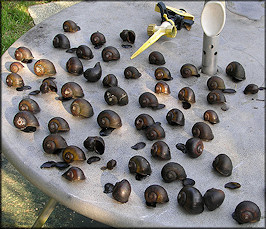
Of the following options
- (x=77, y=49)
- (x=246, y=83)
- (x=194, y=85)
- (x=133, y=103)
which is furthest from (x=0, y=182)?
(x=246, y=83)

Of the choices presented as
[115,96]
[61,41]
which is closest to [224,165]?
[115,96]

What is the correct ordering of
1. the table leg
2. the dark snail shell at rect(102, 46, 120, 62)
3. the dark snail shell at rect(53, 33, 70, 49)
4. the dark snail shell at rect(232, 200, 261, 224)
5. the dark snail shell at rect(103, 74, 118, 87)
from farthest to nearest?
1. the table leg
2. the dark snail shell at rect(53, 33, 70, 49)
3. the dark snail shell at rect(102, 46, 120, 62)
4. the dark snail shell at rect(103, 74, 118, 87)
5. the dark snail shell at rect(232, 200, 261, 224)

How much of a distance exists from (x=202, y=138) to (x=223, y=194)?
→ 32 centimetres

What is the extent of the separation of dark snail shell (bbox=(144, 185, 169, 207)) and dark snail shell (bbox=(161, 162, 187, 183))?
7 centimetres

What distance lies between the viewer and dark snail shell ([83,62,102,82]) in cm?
190

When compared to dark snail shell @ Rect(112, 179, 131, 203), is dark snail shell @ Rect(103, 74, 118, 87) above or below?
above

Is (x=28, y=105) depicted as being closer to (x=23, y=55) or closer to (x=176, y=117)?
(x=23, y=55)

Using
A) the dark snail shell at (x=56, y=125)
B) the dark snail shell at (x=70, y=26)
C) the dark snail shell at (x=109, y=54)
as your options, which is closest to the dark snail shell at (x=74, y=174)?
the dark snail shell at (x=56, y=125)

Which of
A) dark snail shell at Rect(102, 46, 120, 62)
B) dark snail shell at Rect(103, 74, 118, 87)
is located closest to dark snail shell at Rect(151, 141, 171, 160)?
dark snail shell at Rect(103, 74, 118, 87)

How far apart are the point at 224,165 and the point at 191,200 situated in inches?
8.6

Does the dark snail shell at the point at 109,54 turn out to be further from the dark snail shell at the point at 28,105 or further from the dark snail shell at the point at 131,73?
the dark snail shell at the point at 28,105

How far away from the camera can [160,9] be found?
2250mm

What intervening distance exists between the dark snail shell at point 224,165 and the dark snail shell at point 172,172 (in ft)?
0.42

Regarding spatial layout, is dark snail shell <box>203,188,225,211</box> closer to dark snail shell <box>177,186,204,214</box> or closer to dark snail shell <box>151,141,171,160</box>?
dark snail shell <box>177,186,204,214</box>
